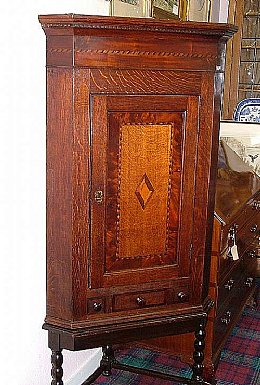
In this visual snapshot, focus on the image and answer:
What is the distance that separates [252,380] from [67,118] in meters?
1.82

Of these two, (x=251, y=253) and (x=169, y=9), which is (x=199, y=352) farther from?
(x=169, y=9)

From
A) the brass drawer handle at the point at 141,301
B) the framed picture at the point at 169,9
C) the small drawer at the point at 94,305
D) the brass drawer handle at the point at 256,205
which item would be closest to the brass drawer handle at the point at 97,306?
the small drawer at the point at 94,305

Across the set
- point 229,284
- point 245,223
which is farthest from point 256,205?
point 229,284

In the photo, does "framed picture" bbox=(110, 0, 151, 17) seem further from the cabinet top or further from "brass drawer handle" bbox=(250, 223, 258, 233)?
"brass drawer handle" bbox=(250, 223, 258, 233)

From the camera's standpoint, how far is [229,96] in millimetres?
4934

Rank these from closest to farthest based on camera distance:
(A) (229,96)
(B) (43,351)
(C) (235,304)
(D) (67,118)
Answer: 1. (D) (67,118)
2. (B) (43,351)
3. (C) (235,304)
4. (A) (229,96)

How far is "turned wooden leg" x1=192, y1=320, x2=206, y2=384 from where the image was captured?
234cm

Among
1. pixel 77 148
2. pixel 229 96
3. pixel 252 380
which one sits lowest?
pixel 252 380

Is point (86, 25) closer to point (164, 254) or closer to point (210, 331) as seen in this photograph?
point (164, 254)

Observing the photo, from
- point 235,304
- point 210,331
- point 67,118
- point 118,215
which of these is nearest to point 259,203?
point 235,304

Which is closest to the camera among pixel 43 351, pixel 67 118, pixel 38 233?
pixel 67 118

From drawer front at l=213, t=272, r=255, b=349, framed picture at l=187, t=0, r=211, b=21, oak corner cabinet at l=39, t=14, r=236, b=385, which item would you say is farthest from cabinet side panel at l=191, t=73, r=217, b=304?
framed picture at l=187, t=0, r=211, b=21

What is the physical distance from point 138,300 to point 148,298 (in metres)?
0.05

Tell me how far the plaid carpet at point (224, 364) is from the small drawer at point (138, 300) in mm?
887
